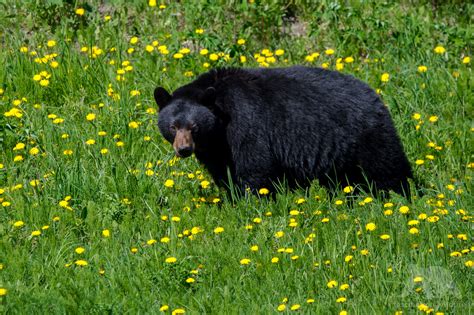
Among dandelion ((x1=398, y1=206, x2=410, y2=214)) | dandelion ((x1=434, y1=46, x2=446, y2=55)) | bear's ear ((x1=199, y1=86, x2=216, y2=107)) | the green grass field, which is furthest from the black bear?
dandelion ((x1=434, y1=46, x2=446, y2=55))

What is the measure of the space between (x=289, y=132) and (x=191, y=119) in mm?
760

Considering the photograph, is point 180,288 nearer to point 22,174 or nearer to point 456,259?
Answer: point 456,259

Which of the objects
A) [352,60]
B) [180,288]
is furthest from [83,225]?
[352,60]

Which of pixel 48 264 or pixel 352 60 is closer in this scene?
pixel 48 264

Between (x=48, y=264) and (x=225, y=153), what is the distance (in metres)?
1.93

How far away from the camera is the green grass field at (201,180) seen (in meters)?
5.62

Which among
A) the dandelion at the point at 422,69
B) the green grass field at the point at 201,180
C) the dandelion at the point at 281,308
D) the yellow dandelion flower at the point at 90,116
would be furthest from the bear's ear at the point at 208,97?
the dandelion at the point at 281,308

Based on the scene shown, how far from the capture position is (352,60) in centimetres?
891

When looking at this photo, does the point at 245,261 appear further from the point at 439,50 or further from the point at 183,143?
the point at 439,50

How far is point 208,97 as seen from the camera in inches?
287

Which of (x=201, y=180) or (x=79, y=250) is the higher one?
(x=79, y=250)

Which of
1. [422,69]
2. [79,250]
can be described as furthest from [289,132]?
[79,250]

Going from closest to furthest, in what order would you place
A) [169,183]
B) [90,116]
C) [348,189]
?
[348,189]
[169,183]
[90,116]

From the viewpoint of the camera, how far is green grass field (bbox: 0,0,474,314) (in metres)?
5.62
